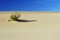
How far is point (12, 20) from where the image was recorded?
13898 mm

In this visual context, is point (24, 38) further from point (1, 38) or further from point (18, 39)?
point (1, 38)

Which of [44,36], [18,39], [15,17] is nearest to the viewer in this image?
[18,39]

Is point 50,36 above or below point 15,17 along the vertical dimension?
below

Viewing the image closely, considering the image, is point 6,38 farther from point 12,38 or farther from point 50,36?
point 50,36

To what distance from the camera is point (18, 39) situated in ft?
27.3

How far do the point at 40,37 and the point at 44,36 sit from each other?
300mm

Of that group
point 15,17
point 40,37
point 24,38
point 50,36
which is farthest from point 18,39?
point 15,17

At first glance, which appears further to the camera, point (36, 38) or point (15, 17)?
point (15, 17)

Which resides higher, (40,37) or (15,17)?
(15,17)

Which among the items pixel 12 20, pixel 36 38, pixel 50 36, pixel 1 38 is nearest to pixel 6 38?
pixel 1 38

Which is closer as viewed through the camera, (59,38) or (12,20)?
(59,38)

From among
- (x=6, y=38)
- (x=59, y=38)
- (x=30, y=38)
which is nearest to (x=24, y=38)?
(x=30, y=38)

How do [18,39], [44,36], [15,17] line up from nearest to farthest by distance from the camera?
[18,39] < [44,36] < [15,17]

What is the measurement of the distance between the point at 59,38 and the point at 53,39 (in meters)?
0.33
